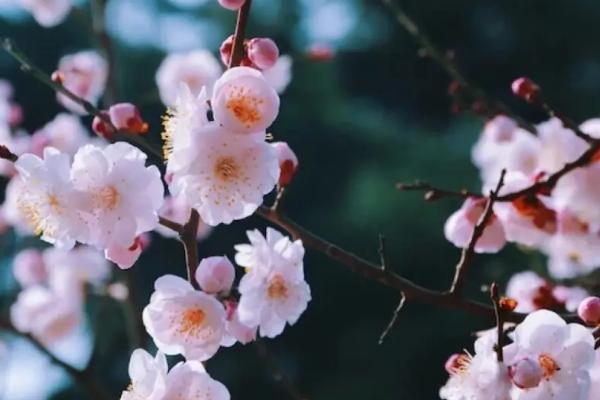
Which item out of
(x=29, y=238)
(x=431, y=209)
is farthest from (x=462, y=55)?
(x=29, y=238)

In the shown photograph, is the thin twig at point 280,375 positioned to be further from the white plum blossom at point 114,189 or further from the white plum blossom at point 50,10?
the white plum blossom at point 50,10

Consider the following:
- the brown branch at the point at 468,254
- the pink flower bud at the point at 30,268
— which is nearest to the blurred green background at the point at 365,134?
the pink flower bud at the point at 30,268

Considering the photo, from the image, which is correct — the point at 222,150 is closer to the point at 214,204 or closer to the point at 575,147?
the point at 214,204

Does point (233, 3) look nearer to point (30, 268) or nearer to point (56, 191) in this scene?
point (56, 191)

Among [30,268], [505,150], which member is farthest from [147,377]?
[30,268]

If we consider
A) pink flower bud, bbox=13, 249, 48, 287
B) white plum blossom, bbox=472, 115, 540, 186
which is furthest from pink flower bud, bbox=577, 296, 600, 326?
pink flower bud, bbox=13, 249, 48, 287

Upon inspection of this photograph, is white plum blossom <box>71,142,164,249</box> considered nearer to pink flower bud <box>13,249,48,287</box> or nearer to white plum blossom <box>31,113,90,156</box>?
white plum blossom <box>31,113,90,156</box>
